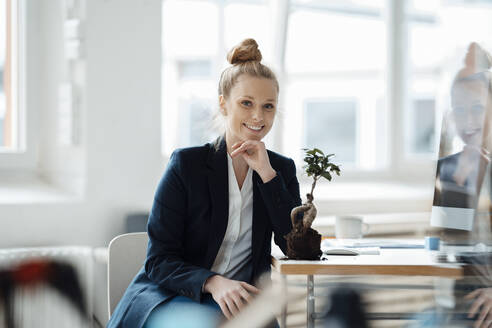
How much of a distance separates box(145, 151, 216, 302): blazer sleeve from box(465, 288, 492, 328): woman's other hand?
91cm

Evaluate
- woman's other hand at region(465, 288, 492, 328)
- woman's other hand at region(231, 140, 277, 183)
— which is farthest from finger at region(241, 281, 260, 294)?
woman's other hand at region(465, 288, 492, 328)

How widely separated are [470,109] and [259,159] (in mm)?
1178

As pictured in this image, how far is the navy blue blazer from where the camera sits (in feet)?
5.29

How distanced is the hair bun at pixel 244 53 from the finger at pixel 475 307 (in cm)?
126

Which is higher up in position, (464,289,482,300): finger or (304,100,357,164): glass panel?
(304,100,357,164): glass panel

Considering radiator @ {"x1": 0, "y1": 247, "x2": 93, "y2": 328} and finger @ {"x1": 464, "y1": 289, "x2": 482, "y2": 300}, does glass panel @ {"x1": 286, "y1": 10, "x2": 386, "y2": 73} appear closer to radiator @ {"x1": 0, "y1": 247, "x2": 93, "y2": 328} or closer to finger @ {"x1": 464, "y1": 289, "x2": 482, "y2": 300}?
radiator @ {"x1": 0, "y1": 247, "x2": 93, "y2": 328}

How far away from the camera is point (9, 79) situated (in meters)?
3.03

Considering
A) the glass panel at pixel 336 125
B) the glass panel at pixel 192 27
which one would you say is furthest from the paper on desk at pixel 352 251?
the glass panel at pixel 336 125

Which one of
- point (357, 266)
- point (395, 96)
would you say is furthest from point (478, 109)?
point (395, 96)

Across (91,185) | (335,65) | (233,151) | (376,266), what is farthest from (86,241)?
(335,65)

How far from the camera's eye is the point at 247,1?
3.70 meters

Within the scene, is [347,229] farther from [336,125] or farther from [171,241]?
[336,125]

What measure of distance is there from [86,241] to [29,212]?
0.30 meters

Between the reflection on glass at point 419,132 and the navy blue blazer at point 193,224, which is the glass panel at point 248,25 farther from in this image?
the navy blue blazer at point 193,224
